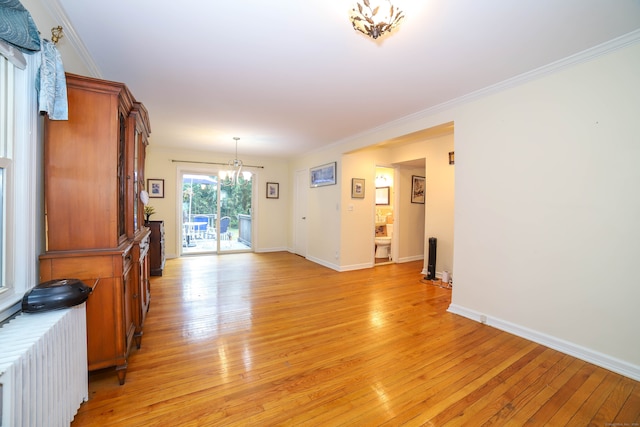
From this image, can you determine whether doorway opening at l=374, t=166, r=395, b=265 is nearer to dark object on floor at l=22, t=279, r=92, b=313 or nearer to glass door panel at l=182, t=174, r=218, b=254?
glass door panel at l=182, t=174, r=218, b=254

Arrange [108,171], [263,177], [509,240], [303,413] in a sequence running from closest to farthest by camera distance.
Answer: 1. [303,413]
2. [108,171]
3. [509,240]
4. [263,177]

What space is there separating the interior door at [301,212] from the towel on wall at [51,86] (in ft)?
16.6

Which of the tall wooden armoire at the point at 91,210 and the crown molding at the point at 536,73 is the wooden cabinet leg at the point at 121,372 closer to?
the tall wooden armoire at the point at 91,210

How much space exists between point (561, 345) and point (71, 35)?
4.64m

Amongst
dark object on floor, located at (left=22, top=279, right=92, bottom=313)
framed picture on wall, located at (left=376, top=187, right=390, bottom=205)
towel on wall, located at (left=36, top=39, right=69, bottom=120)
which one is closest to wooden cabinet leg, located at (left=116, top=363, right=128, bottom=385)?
dark object on floor, located at (left=22, top=279, right=92, bottom=313)

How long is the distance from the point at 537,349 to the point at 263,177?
618cm

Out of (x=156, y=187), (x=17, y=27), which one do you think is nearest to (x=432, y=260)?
(x=17, y=27)

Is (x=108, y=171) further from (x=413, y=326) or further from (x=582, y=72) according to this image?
(x=582, y=72)

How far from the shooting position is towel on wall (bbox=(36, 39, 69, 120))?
4.77 feet

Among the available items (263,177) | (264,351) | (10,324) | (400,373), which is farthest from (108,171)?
(263,177)

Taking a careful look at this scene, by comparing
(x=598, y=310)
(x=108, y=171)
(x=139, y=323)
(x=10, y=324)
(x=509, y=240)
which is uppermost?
(x=108, y=171)

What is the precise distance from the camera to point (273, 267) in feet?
17.6

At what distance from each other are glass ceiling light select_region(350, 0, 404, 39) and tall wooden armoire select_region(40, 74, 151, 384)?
1595 millimetres

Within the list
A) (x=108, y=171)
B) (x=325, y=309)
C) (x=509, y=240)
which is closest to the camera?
(x=108, y=171)
